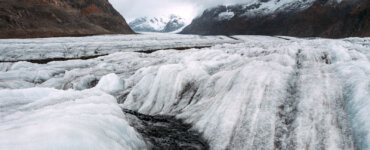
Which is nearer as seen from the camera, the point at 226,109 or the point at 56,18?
the point at 226,109

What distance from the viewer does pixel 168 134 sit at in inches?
272

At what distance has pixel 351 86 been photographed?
6805mm

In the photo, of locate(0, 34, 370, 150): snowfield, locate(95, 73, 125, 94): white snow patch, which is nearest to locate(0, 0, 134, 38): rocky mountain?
locate(95, 73, 125, 94): white snow patch

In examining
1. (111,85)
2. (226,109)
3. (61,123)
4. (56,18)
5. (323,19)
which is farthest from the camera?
(323,19)

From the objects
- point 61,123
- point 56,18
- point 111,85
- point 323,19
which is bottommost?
point 323,19

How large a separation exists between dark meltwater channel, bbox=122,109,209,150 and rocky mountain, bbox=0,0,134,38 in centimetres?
8116

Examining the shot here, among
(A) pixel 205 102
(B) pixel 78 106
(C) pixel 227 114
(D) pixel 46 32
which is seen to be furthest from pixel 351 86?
(D) pixel 46 32

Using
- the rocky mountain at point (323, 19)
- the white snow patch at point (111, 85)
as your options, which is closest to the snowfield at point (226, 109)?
the white snow patch at point (111, 85)

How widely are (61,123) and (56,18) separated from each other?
329ft

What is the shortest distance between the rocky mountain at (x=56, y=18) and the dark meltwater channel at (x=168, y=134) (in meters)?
81.2

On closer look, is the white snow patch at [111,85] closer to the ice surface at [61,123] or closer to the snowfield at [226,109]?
the snowfield at [226,109]

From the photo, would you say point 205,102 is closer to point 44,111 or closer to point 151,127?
point 151,127

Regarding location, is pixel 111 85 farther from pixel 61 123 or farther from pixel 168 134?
pixel 61 123

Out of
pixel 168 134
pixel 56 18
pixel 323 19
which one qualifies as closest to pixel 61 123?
pixel 168 134
